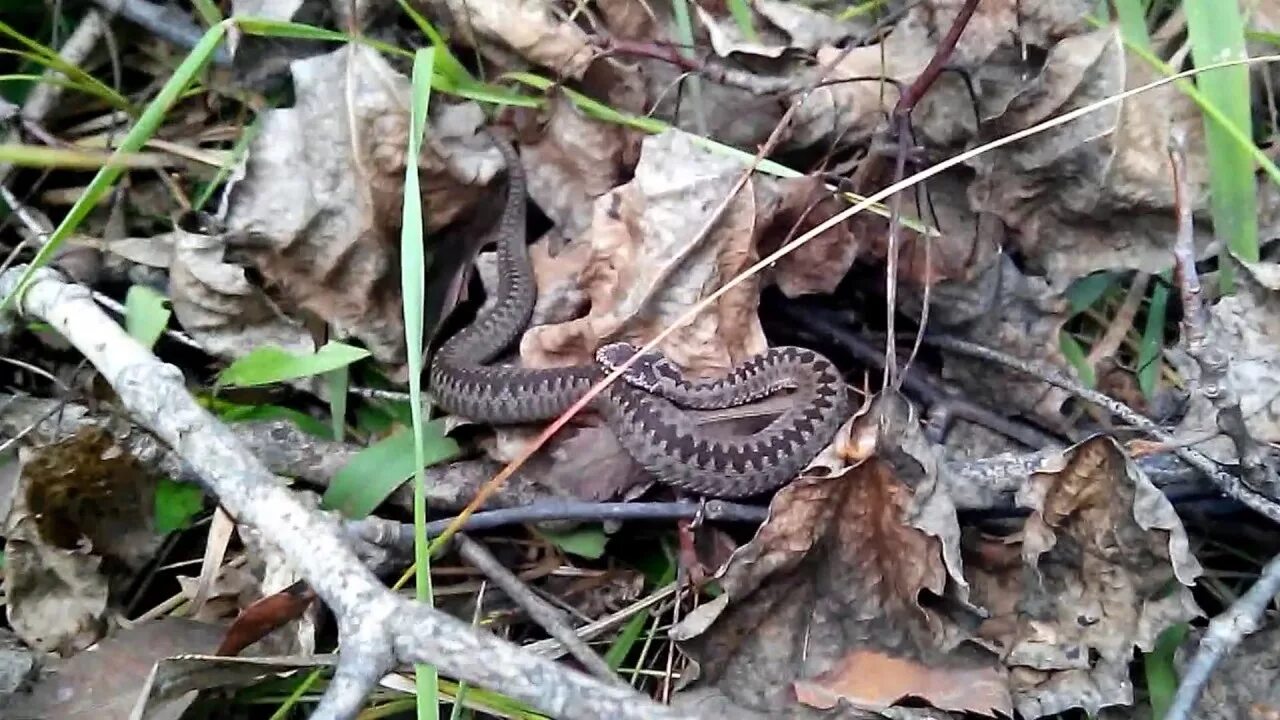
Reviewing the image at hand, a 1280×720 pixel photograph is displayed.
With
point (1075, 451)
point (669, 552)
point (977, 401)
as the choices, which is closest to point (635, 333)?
point (669, 552)

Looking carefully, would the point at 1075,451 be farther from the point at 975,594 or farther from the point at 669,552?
the point at 669,552

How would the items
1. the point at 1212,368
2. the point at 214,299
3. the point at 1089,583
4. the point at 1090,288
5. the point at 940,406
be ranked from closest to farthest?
the point at 1212,368
the point at 1089,583
the point at 940,406
the point at 214,299
the point at 1090,288

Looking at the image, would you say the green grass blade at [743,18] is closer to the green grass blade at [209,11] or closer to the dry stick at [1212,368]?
the dry stick at [1212,368]

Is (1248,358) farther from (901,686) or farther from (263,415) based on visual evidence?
(263,415)

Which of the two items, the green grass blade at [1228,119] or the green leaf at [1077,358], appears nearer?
the green grass blade at [1228,119]

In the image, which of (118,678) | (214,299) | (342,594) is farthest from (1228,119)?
(118,678)

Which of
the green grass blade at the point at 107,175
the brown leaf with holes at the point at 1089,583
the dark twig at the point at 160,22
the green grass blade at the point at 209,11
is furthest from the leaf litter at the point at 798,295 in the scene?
the green grass blade at the point at 107,175
